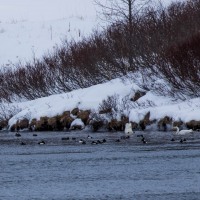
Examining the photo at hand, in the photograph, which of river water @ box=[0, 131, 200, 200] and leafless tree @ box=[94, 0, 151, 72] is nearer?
river water @ box=[0, 131, 200, 200]

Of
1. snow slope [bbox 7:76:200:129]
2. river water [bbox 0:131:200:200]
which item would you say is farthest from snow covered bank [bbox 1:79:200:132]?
river water [bbox 0:131:200:200]

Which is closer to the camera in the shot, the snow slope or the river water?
the river water

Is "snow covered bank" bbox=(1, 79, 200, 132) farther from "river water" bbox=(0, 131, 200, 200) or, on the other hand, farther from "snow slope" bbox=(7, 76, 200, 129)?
"river water" bbox=(0, 131, 200, 200)

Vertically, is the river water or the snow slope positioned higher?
the snow slope

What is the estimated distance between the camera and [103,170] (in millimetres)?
17797

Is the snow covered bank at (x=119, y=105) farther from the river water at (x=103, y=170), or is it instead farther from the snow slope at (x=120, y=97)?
the river water at (x=103, y=170)

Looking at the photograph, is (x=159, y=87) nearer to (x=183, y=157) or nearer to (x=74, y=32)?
(x=183, y=157)

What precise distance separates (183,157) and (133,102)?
51.4 ft

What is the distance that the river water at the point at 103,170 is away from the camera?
47.6ft

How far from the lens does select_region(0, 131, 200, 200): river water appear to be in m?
14.5

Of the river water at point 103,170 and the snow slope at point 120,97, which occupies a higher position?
the snow slope at point 120,97

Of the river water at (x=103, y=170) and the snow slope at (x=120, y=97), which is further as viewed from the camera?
the snow slope at (x=120, y=97)

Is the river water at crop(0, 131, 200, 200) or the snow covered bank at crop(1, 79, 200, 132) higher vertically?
the snow covered bank at crop(1, 79, 200, 132)

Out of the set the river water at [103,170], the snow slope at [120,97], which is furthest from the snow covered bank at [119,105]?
the river water at [103,170]
